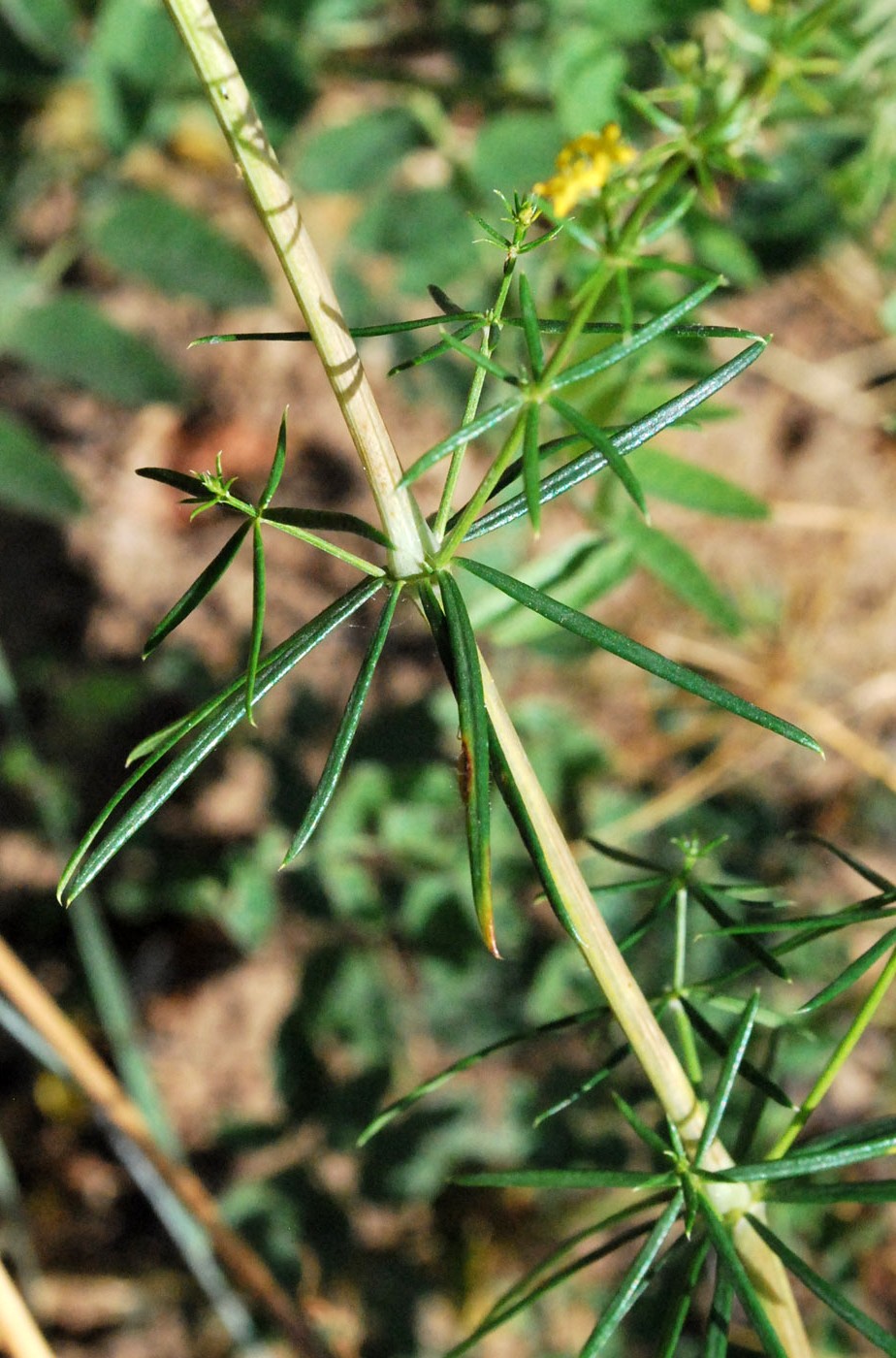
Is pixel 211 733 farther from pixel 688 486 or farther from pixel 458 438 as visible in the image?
pixel 688 486

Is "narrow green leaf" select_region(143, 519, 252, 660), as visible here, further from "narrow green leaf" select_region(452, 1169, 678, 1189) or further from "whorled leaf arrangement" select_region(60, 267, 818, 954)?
"narrow green leaf" select_region(452, 1169, 678, 1189)

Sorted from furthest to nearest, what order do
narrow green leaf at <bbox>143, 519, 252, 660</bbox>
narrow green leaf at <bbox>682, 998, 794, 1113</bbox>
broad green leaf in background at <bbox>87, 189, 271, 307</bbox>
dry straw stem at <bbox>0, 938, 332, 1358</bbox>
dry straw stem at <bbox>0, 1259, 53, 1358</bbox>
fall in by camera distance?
broad green leaf in background at <bbox>87, 189, 271, 307</bbox>
dry straw stem at <bbox>0, 938, 332, 1358</bbox>
dry straw stem at <bbox>0, 1259, 53, 1358</bbox>
narrow green leaf at <bbox>682, 998, 794, 1113</bbox>
narrow green leaf at <bbox>143, 519, 252, 660</bbox>

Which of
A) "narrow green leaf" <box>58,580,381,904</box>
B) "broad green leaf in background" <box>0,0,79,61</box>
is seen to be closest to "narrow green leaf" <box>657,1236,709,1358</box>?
"narrow green leaf" <box>58,580,381,904</box>

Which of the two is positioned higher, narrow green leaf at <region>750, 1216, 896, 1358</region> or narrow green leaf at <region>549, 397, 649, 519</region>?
narrow green leaf at <region>549, 397, 649, 519</region>

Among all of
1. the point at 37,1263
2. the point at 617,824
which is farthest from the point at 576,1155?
the point at 37,1263

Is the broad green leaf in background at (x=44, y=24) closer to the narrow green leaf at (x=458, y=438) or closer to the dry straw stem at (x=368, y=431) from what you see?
the dry straw stem at (x=368, y=431)

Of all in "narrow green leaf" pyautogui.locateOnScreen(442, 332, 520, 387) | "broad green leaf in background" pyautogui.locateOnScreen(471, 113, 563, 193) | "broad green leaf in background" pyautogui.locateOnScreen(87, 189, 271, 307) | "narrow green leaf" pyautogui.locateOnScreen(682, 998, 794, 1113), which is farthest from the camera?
"broad green leaf in background" pyautogui.locateOnScreen(87, 189, 271, 307)
